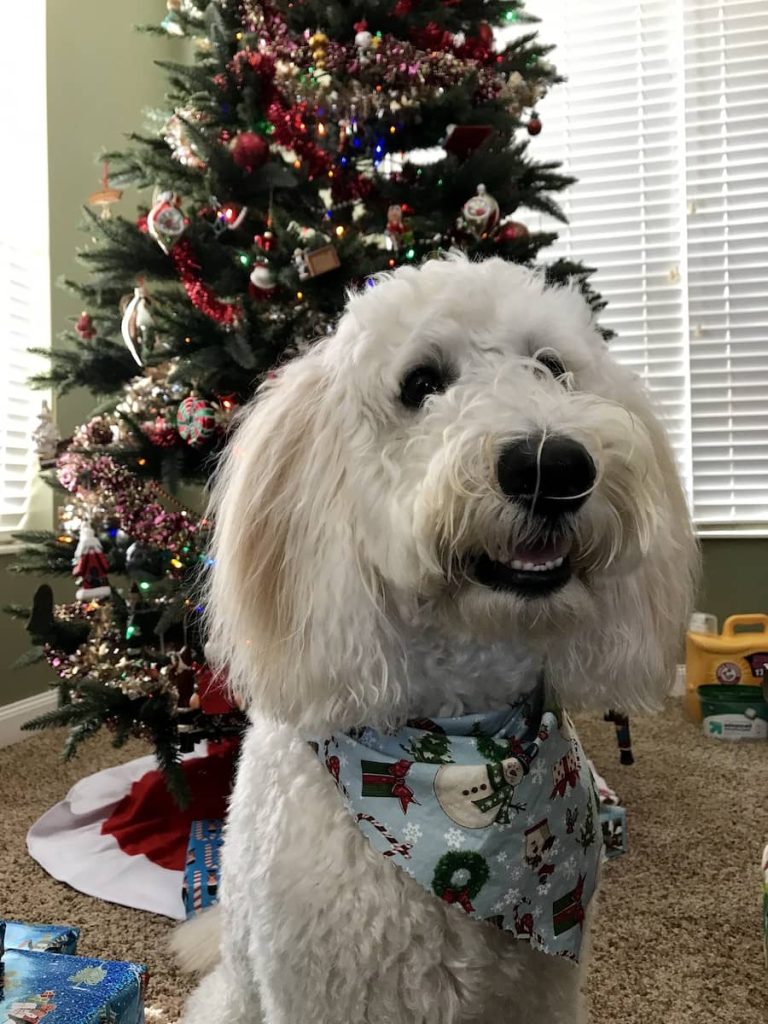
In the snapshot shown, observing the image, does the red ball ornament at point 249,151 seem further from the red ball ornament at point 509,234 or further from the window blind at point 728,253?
the window blind at point 728,253

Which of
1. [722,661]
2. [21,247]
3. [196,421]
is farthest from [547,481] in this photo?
[21,247]

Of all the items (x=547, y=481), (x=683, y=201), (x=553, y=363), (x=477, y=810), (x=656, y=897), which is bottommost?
(x=656, y=897)

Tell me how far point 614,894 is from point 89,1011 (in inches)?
38.9

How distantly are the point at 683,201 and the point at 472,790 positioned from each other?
8.85 feet

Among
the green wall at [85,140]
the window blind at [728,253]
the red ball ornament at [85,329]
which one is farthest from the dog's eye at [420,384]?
the window blind at [728,253]

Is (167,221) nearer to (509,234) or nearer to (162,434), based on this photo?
(162,434)

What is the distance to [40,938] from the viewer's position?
39.2 inches

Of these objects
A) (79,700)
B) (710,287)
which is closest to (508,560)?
(79,700)

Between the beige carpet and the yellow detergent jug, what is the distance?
1.01ft

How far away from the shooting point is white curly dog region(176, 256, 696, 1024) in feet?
2.22

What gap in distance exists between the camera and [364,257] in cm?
161

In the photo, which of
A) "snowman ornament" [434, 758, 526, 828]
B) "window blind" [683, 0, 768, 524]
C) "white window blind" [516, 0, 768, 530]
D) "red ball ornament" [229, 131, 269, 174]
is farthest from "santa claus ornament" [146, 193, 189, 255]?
"window blind" [683, 0, 768, 524]

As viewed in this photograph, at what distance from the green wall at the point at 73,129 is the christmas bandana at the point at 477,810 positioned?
1914mm

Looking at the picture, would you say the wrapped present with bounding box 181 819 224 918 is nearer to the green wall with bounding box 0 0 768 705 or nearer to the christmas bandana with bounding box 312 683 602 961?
the christmas bandana with bounding box 312 683 602 961
